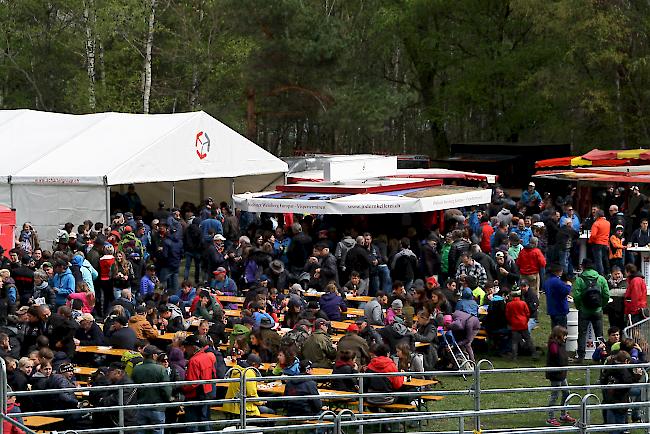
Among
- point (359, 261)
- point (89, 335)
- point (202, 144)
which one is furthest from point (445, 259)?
point (202, 144)

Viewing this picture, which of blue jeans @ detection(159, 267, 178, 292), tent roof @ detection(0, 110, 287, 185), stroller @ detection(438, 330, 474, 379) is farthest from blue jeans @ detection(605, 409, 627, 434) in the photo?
tent roof @ detection(0, 110, 287, 185)

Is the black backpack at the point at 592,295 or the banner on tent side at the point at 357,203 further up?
the banner on tent side at the point at 357,203

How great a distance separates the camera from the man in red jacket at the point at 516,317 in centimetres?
1864

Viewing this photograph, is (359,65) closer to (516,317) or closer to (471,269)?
(471,269)

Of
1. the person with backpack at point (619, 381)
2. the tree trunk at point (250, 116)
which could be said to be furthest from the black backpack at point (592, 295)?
the tree trunk at point (250, 116)

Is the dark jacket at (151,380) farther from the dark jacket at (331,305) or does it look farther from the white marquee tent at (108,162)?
the white marquee tent at (108,162)

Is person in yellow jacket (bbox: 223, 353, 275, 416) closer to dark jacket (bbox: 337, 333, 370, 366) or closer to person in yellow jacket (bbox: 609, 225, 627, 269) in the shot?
dark jacket (bbox: 337, 333, 370, 366)

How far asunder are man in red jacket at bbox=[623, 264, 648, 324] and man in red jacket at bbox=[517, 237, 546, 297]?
10.9 feet

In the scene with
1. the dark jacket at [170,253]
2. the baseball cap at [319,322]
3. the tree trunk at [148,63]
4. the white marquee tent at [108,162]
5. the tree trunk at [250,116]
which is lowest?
the baseball cap at [319,322]

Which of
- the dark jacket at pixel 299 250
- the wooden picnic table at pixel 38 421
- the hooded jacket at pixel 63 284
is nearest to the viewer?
the wooden picnic table at pixel 38 421

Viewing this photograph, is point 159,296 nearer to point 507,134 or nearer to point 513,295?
point 513,295

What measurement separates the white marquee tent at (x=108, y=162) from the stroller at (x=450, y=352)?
1109 cm

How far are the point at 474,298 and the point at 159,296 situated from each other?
15.3ft

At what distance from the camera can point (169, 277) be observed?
24.2 metres
